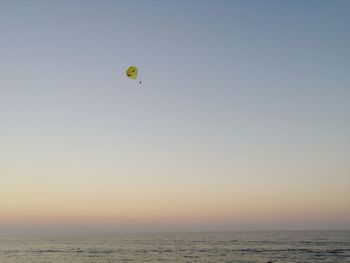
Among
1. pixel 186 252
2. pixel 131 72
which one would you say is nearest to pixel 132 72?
pixel 131 72

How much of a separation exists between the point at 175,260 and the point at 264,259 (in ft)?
42.1

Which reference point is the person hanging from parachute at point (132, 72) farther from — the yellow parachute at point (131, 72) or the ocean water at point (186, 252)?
the ocean water at point (186, 252)

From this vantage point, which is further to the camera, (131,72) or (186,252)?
(186,252)

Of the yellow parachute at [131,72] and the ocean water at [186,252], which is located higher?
the yellow parachute at [131,72]

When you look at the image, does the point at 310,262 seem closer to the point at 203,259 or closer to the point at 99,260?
the point at 203,259

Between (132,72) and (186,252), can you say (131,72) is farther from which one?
(186,252)

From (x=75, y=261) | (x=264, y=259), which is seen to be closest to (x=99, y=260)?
(x=75, y=261)

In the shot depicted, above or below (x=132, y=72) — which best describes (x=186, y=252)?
below

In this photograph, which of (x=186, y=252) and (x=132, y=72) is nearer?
(x=132, y=72)

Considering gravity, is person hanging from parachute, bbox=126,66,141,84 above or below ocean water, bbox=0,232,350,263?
above

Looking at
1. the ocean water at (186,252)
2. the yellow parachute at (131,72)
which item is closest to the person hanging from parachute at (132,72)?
the yellow parachute at (131,72)

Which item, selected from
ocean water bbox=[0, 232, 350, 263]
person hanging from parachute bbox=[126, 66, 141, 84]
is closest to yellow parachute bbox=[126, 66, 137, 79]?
person hanging from parachute bbox=[126, 66, 141, 84]

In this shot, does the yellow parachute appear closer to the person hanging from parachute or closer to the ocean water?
the person hanging from parachute

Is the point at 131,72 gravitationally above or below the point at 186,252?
above
